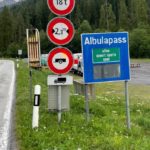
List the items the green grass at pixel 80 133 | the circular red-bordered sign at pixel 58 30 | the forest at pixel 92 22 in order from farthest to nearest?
1. the forest at pixel 92 22
2. the circular red-bordered sign at pixel 58 30
3. the green grass at pixel 80 133

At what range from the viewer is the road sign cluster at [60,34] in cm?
884

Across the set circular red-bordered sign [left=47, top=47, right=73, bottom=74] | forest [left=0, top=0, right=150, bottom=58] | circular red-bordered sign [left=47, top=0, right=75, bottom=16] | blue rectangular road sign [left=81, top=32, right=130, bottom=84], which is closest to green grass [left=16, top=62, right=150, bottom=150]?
blue rectangular road sign [left=81, top=32, right=130, bottom=84]

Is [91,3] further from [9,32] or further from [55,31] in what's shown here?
[55,31]

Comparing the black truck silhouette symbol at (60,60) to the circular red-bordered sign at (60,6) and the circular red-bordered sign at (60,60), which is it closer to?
the circular red-bordered sign at (60,60)

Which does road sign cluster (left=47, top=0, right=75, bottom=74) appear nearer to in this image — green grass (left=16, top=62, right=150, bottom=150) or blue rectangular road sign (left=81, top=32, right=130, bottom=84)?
blue rectangular road sign (left=81, top=32, right=130, bottom=84)

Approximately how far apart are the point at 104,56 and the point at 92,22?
527 ft

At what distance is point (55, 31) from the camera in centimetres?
884

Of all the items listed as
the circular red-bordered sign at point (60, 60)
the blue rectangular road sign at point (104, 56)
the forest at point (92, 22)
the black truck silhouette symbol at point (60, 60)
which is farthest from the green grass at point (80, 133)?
the forest at point (92, 22)

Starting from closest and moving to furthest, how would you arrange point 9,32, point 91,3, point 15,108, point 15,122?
1. point 15,122
2. point 15,108
3. point 9,32
4. point 91,3

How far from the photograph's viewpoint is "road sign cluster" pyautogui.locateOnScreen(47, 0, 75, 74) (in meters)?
8.84

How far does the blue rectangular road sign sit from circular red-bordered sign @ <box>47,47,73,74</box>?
0.67 metres

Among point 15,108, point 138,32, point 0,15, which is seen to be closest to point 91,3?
point 0,15

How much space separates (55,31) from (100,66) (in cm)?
124

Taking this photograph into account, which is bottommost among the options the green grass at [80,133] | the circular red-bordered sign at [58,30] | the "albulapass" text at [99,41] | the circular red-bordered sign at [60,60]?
the green grass at [80,133]
